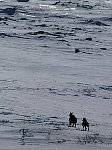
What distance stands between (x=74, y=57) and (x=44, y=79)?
13126 millimetres

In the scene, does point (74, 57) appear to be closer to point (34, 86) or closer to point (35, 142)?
point (34, 86)

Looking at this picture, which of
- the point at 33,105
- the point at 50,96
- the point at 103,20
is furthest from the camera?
the point at 103,20

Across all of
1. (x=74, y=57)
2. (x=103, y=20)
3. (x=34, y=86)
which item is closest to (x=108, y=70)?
(x=74, y=57)

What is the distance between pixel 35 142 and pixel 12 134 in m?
1.33

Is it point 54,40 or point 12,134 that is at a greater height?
point 54,40

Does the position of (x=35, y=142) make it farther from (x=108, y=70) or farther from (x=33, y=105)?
(x=108, y=70)

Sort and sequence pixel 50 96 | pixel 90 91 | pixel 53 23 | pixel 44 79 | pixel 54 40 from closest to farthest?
pixel 50 96, pixel 90 91, pixel 44 79, pixel 54 40, pixel 53 23

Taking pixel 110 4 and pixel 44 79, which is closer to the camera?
pixel 44 79

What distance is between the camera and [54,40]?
2410 inches

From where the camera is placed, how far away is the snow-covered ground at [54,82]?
17562 millimetres

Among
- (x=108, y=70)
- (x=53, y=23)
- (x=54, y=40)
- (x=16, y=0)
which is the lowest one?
(x=108, y=70)

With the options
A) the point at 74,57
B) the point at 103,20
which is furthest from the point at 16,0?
the point at 74,57

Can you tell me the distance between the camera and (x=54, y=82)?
115 feet

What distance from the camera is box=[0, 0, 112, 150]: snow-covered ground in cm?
1756
